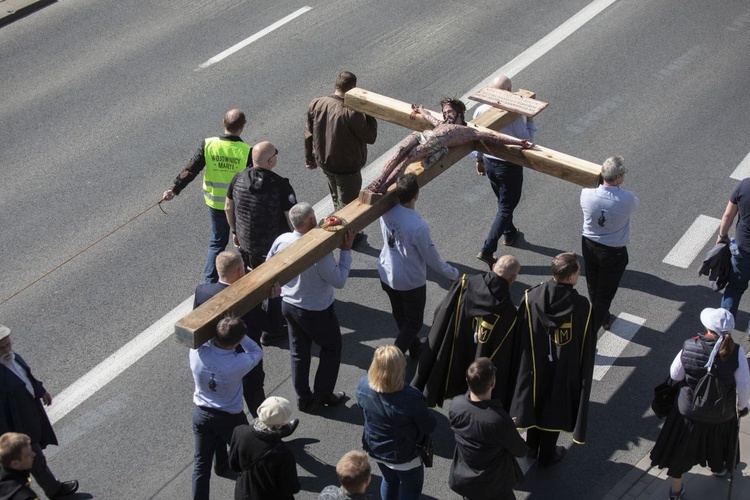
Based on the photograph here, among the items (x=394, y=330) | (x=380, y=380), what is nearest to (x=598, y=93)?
(x=394, y=330)

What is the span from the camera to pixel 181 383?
27.3 feet

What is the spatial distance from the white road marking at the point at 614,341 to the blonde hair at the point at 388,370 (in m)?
2.68

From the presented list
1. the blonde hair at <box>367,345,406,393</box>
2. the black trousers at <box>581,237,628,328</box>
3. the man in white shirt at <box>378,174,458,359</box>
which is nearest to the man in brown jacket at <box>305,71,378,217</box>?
the man in white shirt at <box>378,174,458,359</box>

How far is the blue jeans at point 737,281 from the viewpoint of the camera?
334 inches

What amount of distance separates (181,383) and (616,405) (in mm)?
3656

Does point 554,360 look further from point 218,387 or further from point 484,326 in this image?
point 218,387

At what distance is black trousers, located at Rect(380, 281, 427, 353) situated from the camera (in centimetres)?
805

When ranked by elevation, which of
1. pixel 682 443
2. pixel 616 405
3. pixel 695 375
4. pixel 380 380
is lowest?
pixel 616 405

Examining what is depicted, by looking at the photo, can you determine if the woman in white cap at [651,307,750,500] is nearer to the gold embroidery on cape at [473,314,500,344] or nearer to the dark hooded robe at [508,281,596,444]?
the dark hooded robe at [508,281,596,444]

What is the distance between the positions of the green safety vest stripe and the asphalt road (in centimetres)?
110

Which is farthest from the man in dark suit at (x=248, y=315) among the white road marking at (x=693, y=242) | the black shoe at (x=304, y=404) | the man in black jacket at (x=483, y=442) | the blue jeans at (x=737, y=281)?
the white road marking at (x=693, y=242)

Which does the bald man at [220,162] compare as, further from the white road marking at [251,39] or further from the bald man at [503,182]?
the white road marking at [251,39]

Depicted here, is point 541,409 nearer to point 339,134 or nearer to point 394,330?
point 394,330

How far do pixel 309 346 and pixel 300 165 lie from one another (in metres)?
3.70
